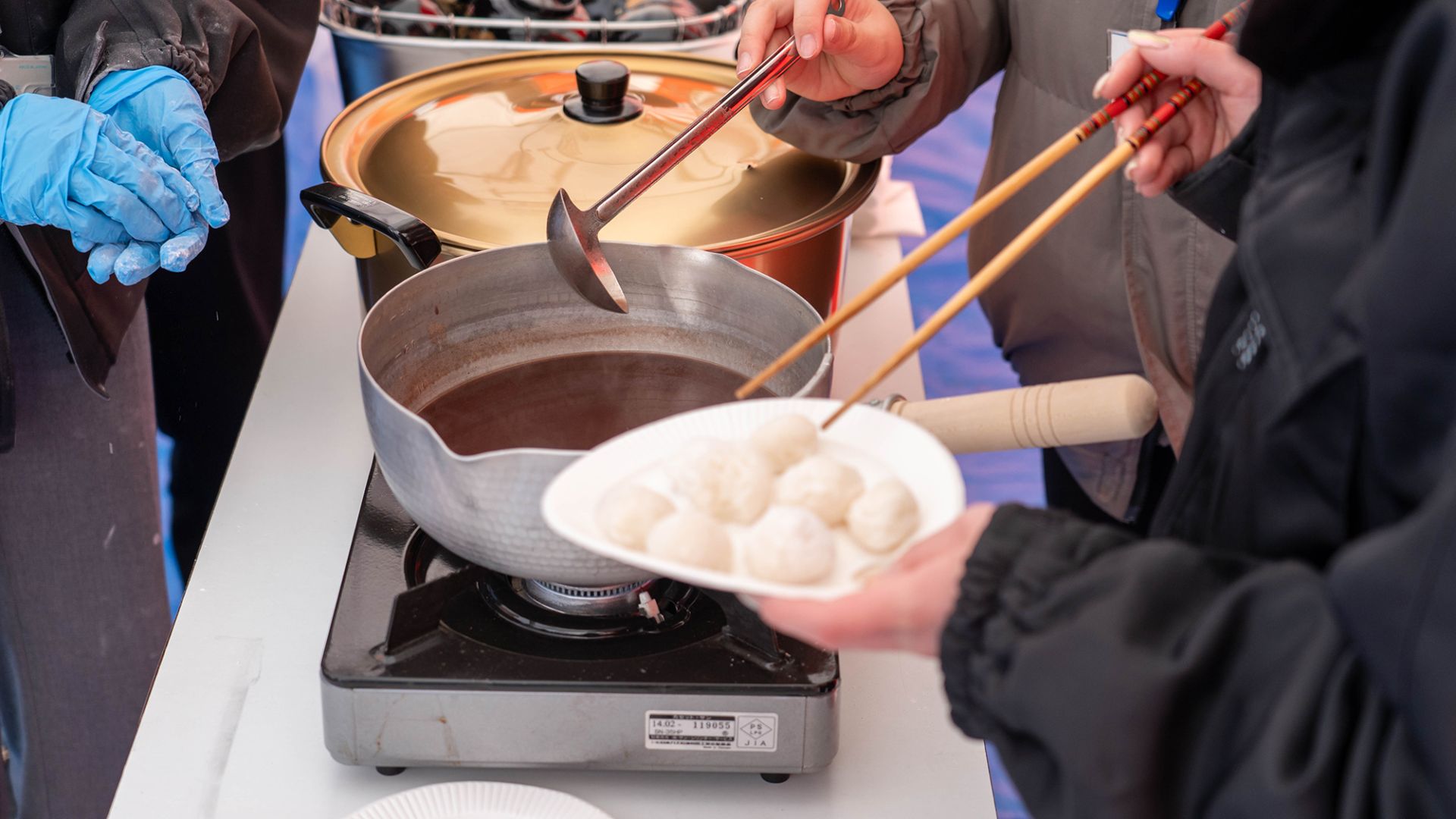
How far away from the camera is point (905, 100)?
1277mm

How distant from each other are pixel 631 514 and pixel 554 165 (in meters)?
0.67

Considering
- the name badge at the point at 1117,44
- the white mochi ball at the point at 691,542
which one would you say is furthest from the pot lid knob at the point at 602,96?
the white mochi ball at the point at 691,542

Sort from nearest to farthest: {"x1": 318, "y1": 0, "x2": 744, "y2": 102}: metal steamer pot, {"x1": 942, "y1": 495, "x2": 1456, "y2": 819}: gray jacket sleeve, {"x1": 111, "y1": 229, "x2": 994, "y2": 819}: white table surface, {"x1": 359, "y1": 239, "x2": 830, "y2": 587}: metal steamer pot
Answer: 1. {"x1": 942, "y1": 495, "x2": 1456, "y2": 819}: gray jacket sleeve
2. {"x1": 359, "y1": 239, "x2": 830, "y2": 587}: metal steamer pot
3. {"x1": 111, "y1": 229, "x2": 994, "y2": 819}: white table surface
4. {"x1": 318, "y1": 0, "x2": 744, "y2": 102}: metal steamer pot

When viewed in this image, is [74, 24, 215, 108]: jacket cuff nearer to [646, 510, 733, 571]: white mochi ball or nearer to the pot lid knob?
the pot lid knob

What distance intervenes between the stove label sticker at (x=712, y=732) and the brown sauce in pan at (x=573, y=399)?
24 centimetres

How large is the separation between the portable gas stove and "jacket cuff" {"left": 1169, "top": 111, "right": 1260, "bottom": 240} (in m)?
0.44

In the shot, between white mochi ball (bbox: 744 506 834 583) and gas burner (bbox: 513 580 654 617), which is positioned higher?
white mochi ball (bbox: 744 506 834 583)

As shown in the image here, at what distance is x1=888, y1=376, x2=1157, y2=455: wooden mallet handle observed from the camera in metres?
0.78

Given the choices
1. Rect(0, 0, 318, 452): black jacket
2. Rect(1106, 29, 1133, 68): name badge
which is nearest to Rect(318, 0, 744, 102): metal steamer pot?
Rect(0, 0, 318, 452): black jacket

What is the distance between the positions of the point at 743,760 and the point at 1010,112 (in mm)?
874

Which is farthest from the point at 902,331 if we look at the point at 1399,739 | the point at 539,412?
the point at 1399,739

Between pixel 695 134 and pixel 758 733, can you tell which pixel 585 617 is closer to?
pixel 758 733

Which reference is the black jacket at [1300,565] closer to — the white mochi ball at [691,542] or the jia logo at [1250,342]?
the jia logo at [1250,342]

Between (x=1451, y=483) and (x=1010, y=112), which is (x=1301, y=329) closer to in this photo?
(x=1451, y=483)
